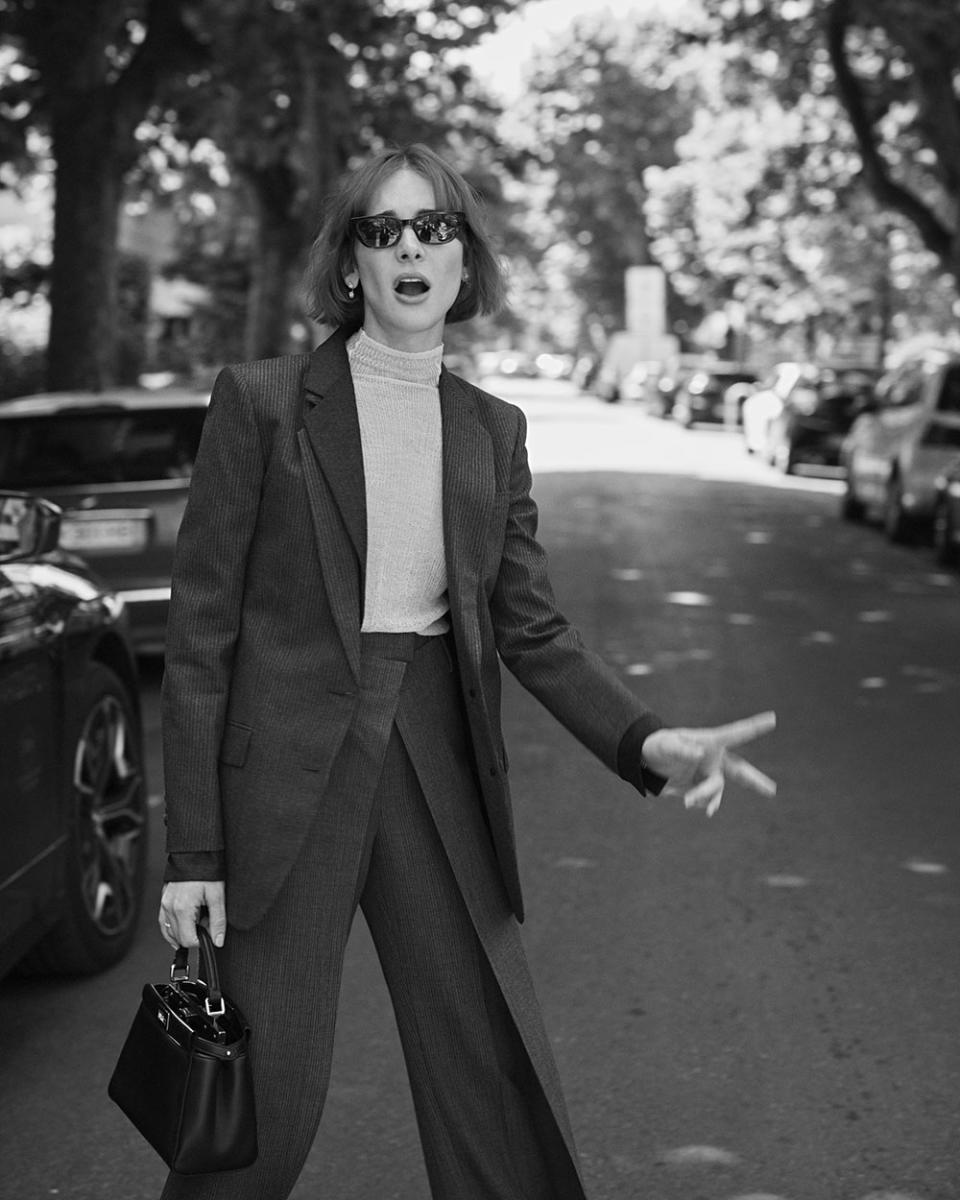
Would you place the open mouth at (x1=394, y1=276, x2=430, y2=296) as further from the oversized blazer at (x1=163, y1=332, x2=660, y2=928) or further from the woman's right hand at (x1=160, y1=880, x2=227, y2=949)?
the woman's right hand at (x1=160, y1=880, x2=227, y2=949)

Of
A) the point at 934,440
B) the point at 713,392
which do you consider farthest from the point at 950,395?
the point at 713,392

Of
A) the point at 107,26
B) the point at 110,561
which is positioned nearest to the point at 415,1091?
the point at 110,561

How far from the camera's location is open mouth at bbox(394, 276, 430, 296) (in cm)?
307

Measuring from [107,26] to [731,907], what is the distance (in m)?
15.7

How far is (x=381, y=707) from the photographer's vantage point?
118 inches

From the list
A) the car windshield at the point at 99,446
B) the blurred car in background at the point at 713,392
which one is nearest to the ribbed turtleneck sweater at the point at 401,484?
the car windshield at the point at 99,446

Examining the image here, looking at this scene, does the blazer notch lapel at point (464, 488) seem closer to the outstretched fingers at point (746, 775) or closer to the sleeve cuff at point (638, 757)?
the sleeve cuff at point (638, 757)

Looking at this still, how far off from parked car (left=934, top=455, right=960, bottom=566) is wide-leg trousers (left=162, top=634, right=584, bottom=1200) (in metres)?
13.5

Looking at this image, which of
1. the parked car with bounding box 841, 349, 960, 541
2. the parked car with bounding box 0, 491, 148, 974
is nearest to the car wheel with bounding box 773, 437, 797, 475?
the parked car with bounding box 841, 349, 960, 541

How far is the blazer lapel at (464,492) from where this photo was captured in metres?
3.03

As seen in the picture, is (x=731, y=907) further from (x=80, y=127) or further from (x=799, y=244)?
(x=799, y=244)

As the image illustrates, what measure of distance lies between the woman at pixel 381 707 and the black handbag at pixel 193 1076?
1.9 inches

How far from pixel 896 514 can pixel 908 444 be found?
0.74 m

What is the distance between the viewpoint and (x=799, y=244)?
155ft
